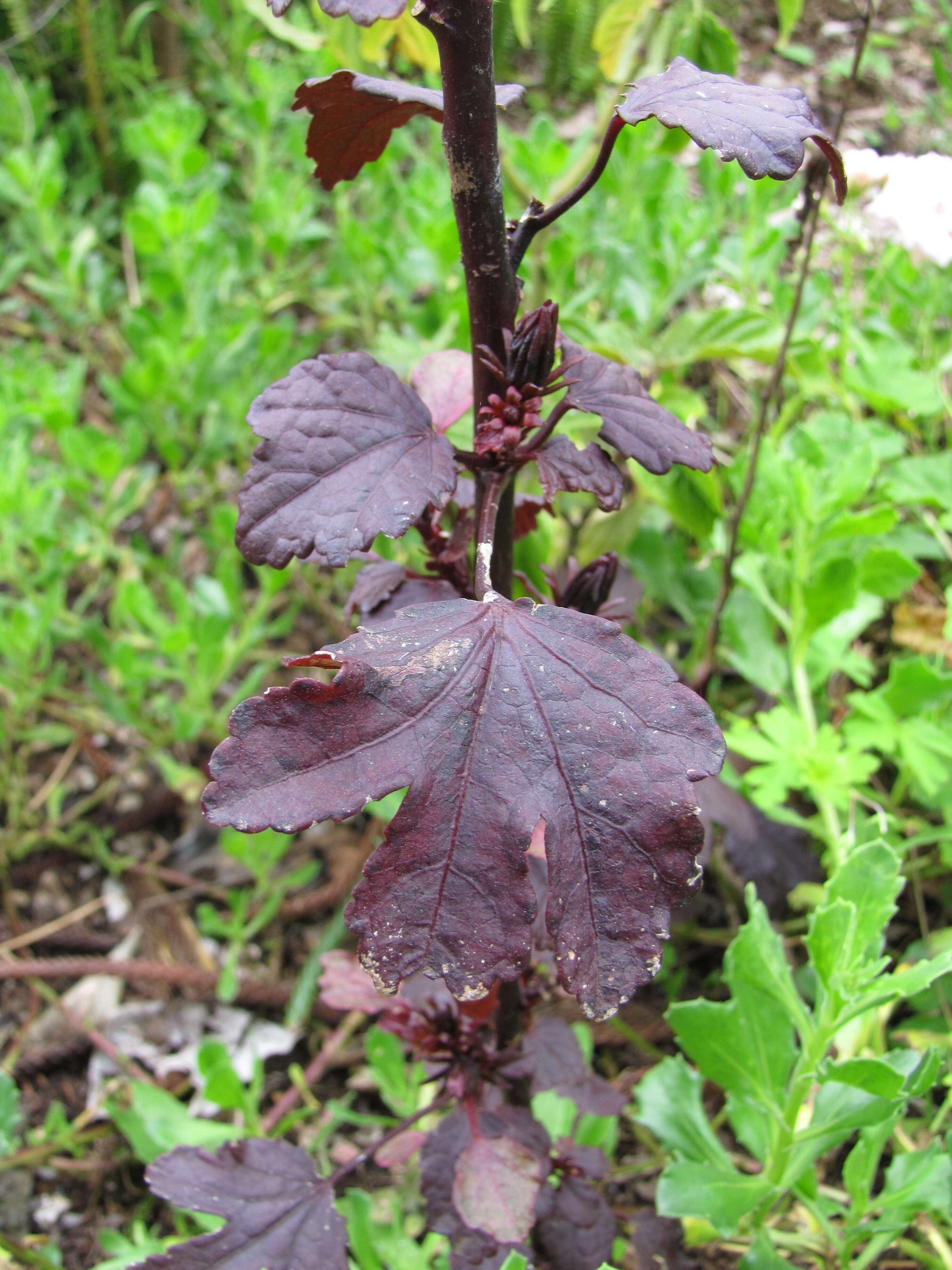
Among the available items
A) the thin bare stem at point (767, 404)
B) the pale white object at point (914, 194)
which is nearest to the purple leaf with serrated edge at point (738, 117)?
the thin bare stem at point (767, 404)

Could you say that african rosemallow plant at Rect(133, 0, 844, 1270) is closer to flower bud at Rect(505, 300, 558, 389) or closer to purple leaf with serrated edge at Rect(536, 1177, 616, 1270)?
flower bud at Rect(505, 300, 558, 389)

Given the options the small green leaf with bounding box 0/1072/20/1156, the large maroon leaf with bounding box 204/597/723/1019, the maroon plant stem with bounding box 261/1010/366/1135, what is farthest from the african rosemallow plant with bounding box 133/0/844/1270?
the maroon plant stem with bounding box 261/1010/366/1135

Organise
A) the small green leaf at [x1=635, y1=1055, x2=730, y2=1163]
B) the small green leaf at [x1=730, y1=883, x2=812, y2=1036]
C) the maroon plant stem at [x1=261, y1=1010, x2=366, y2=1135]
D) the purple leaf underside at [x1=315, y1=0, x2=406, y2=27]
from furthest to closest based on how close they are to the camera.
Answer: the maroon plant stem at [x1=261, y1=1010, x2=366, y2=1135], the small green leaf at [x1=635, y1=1055, x2=730, y2=1163], the small green leaf at [x1=730, y1=883, x2=812, y2=1036], the purple leaf underside at [x1=315, y1=0, x2=406, y2=27]

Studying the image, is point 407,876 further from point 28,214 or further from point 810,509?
point 28,214

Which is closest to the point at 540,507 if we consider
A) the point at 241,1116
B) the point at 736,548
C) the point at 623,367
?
the point at 623,367

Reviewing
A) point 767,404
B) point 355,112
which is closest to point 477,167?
point 355,112

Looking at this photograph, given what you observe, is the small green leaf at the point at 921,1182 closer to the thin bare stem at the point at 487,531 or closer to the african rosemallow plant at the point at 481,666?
the african rosemallow plant at the point at 481,666

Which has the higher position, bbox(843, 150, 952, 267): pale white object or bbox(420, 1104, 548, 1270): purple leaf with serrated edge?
bbox(843, 150, 952, 267): pale white object
